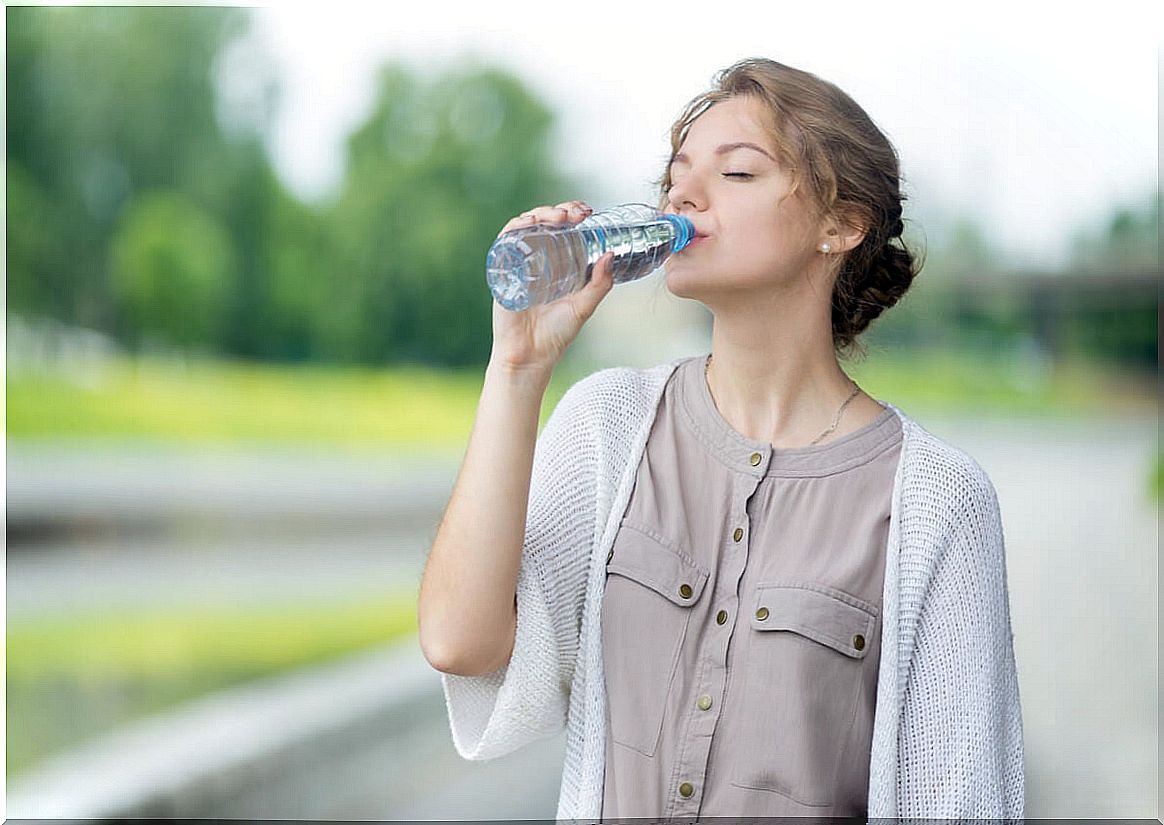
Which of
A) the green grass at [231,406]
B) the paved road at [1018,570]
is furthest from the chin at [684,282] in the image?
the green grass at [231,406]

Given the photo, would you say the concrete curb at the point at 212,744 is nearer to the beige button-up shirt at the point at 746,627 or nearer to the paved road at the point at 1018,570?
the paved road at the point at 1018,570

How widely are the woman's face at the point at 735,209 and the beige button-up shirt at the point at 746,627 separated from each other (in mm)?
153

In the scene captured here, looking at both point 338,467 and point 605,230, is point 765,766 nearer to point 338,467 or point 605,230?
point 605,230

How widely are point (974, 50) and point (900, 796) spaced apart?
352 cm

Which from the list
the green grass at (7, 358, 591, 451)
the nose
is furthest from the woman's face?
the green grass at (7, 358, 591, 451)

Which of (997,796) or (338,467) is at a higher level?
(997,796)

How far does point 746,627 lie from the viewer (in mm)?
1154

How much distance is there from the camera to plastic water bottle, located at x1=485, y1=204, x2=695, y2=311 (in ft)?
3.52

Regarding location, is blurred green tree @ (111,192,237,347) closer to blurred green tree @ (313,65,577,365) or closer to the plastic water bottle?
blurred green tree @ (313,65,577,365)

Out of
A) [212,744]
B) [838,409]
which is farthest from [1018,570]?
[838,409]

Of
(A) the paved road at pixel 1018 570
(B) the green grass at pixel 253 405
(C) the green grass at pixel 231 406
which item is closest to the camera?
(A) the paved road at pixel 1018 570

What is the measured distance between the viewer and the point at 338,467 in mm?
6445

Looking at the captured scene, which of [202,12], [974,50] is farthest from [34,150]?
[974,50]

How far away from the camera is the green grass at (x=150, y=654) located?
3.98 meters
